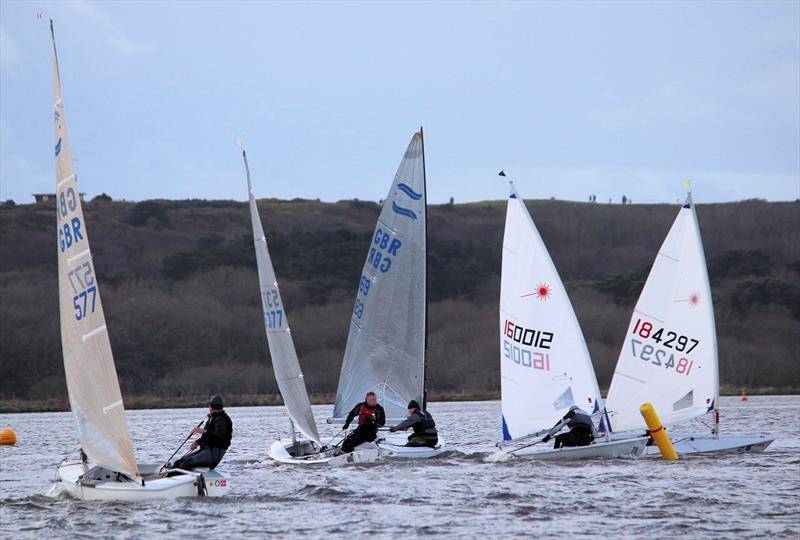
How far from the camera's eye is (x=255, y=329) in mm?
80000

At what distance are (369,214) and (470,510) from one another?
93.4 metres

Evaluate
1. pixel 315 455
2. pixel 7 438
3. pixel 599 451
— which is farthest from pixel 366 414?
pixel 7 438

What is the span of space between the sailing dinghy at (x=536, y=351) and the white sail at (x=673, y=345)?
1582 millimetres

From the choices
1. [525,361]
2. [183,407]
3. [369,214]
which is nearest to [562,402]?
[525,361]

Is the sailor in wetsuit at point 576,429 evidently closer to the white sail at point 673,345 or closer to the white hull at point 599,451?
the white hull at point 599,451

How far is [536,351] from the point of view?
24109mm

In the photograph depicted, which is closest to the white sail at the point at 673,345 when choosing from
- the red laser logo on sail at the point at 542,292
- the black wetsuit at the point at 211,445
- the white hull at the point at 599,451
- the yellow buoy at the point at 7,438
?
the white hull at the point at 599,451

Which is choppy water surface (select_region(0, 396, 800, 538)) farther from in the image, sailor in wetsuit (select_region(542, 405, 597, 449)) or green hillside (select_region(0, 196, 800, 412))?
green hillside (select_region(0, 196, 800, 412))

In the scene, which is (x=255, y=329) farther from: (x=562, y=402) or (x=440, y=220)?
(x=562, y=402)

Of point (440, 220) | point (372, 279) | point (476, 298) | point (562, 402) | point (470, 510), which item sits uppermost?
point (440, 220)

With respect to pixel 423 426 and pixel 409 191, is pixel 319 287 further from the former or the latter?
pixel 423 426

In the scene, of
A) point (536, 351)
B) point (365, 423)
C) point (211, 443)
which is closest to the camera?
point (211, 443)

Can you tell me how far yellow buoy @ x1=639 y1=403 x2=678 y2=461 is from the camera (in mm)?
23406

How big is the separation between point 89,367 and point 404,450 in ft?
23.4
